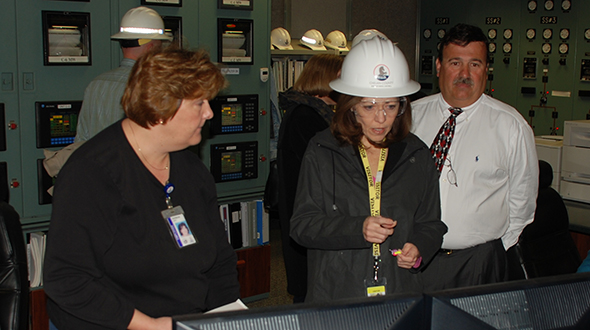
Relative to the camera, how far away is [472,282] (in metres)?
2.19

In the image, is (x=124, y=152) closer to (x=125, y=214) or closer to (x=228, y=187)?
(x=125, y=214)

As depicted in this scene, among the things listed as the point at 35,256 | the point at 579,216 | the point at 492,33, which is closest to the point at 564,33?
the point at 492,33

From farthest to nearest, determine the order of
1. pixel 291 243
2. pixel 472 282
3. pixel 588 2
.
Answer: pixel 588 2, pixel 291 243, pixel 472 282

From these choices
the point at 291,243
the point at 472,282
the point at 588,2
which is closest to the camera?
the point at 472,282

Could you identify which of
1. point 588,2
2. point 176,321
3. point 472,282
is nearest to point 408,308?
point 176,321

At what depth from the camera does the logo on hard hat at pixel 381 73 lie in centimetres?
187

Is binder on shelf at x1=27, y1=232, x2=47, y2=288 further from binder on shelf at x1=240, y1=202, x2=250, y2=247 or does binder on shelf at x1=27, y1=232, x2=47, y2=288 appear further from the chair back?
the chair back

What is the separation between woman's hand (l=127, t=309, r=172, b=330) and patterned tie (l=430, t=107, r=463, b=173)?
4.00 ft

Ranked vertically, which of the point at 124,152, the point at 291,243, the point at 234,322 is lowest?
the point at 291,243

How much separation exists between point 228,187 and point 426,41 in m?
5.43

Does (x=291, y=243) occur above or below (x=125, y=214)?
below

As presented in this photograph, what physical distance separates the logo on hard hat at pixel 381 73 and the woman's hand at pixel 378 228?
474 mm

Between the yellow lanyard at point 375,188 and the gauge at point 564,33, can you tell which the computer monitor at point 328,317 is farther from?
the gauge at point 564,33

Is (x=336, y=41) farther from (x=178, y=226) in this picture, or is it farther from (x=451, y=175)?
(x=178, y=226)
